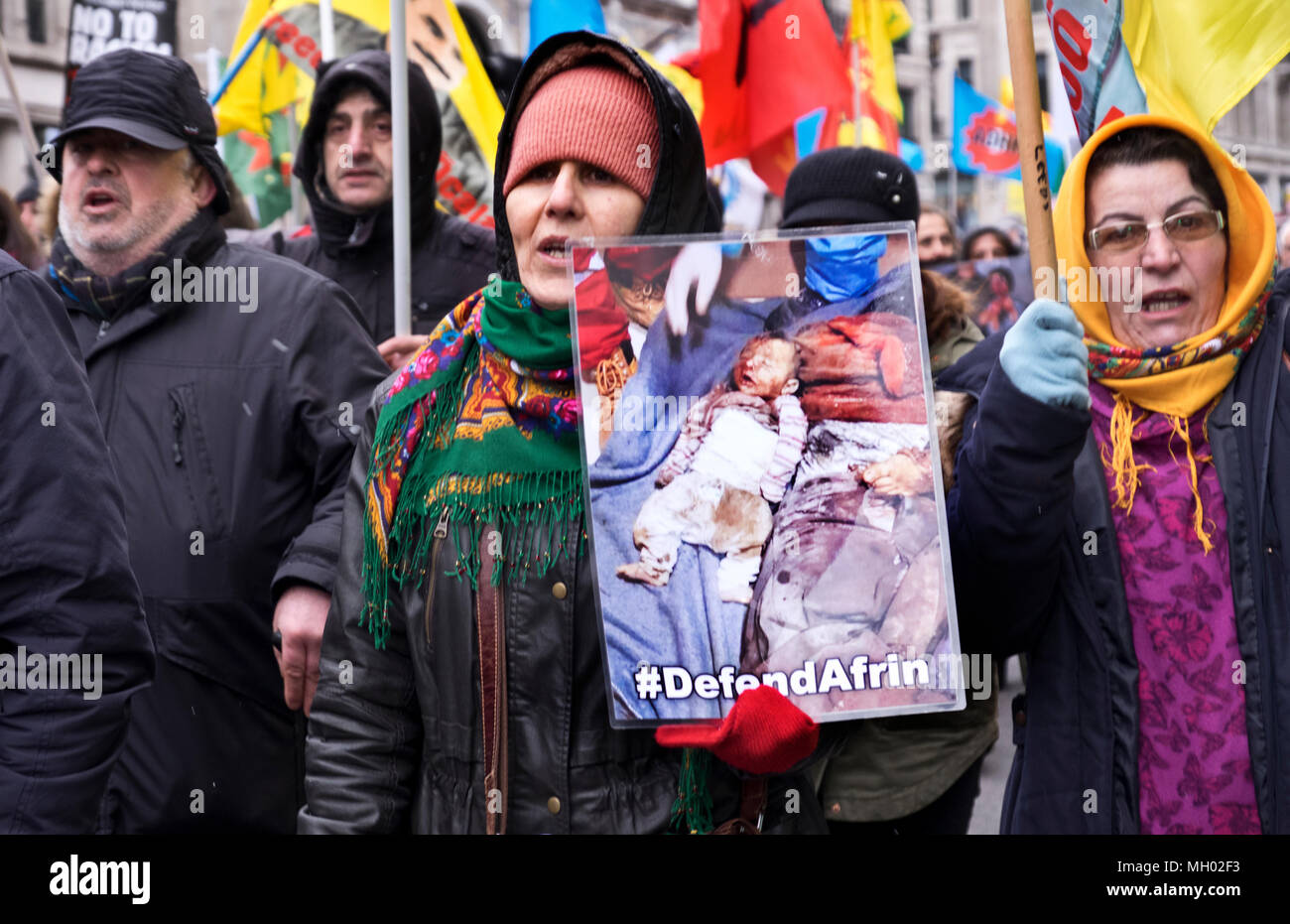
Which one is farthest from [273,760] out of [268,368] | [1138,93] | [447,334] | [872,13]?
[872,13]

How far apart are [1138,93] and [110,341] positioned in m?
2.31

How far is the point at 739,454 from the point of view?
2258 mm

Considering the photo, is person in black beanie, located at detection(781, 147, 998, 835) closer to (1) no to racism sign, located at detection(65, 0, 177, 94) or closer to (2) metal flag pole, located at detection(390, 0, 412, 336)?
(2) metal flag pole, located at detection(390, 0, 412, 336)

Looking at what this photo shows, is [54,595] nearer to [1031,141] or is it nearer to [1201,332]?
[1031,141]

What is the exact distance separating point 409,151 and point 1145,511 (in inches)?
117

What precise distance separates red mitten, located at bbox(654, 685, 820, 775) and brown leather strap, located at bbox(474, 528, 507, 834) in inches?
12.4

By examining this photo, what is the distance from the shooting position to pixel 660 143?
2.43m

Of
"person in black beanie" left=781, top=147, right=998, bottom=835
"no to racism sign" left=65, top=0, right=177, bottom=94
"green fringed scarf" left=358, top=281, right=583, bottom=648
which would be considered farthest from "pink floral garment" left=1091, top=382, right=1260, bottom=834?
"no to racism sign" left=65, top=0, right=177, bottom=94

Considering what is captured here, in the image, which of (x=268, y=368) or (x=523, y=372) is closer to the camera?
(x=523, y=372)

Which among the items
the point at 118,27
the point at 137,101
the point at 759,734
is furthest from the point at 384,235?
the point at 118,27

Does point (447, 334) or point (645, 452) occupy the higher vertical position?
point (447, 334)

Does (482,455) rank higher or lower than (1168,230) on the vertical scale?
lower

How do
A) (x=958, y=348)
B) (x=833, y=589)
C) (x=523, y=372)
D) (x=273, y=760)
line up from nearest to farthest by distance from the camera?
1. (x=833, y=589)
2. (x=523, y=372)
3. (x=273, y=760)
4. (x=958, y=348)

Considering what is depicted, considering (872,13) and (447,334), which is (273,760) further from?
(872,13)
